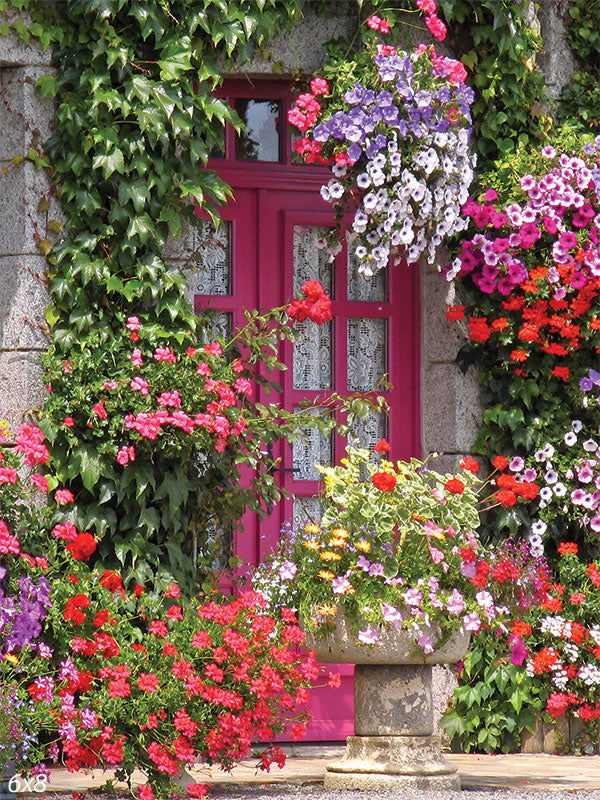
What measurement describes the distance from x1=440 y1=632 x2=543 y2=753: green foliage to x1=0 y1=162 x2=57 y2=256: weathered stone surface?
8.48 ft

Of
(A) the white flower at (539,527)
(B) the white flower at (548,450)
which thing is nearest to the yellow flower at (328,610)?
(A) the white flower at (539,527)

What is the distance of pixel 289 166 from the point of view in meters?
6.44

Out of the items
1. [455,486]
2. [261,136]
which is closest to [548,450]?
[455,486]

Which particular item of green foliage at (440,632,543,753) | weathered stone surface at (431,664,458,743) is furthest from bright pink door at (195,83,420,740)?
green foliage at (440,632,543,753)

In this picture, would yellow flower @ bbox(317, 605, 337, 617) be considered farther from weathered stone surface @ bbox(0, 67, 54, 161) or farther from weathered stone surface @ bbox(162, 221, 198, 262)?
weathered stone surface @ bbox(0, 67, 54, 161)

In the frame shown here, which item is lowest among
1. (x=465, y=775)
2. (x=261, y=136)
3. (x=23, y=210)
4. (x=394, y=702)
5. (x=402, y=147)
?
(x=465, y=775)

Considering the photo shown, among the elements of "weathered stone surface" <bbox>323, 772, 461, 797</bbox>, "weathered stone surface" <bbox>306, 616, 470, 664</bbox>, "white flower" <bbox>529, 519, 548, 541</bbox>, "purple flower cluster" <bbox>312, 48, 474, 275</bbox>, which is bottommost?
"weathered stone surface" <bbox>323, 772, 461, 797</bbox>

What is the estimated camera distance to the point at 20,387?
5.52 meters

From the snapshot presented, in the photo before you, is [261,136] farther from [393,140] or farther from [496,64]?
[496,64]

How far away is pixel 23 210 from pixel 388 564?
2035 millimetres

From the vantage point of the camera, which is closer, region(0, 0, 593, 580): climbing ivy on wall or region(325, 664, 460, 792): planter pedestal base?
region(325, 664, 460, 792): planter pedestal base

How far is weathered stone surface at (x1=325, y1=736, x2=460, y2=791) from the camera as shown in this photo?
4.84 metres

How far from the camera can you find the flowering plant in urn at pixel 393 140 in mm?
5789

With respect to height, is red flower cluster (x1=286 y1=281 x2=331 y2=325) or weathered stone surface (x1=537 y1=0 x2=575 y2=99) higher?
weathered stone surface (x1=537 y1=0 x2=575 y2=99)
